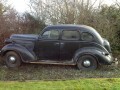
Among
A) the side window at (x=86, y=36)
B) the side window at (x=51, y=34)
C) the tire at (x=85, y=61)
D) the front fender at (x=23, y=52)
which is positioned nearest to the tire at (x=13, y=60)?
the front fender at (x=23, y=52)

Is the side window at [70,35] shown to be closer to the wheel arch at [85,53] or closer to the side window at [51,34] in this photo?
the side window at [51,34]

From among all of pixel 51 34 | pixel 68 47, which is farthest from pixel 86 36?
pixel 51 34

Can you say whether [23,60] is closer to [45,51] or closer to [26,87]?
[45,51]

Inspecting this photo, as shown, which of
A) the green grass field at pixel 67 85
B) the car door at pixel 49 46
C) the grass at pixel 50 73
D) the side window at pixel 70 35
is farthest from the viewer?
the side window at pixel 70 35

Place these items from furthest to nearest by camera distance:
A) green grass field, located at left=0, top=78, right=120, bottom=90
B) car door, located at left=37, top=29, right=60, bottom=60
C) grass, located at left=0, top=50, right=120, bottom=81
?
car door, located at left=37, top=29, right=60, bottom=60 < grass, located at left=0, top=50, right=120, bottom=81 < green grass field, located at left=0, top=78, right=120, bottom=90

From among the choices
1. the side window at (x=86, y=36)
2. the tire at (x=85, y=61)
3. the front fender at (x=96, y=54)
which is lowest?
the tire at (x=85, y=61)

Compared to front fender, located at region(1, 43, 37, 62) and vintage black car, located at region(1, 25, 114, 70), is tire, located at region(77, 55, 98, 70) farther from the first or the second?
front fender, located at region(1, 43, 37, 62)

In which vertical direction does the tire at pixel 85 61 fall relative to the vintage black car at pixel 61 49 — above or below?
below

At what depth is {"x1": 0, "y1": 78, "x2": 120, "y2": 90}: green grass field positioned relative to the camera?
805cm

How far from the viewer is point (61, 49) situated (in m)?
10.6

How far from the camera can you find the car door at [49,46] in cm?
1059

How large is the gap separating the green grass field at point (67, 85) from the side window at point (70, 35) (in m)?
2.35

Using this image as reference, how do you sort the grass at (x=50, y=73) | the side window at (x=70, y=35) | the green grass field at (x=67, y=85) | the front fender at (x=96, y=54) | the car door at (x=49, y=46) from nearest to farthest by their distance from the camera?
the green grass field at (x=67, y=85)
the grass at (x=50, y=73)
the front fender at (x=96, y=54)
the car door at (x=49, y=46)
the side window at (x=70, y=35)

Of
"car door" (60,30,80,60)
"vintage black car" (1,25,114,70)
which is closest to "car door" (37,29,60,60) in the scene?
"vintage black car" (1,25,114,70)
